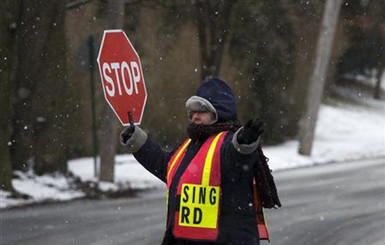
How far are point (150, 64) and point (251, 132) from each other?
18173 millimetres

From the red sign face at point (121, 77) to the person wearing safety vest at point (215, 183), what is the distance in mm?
646

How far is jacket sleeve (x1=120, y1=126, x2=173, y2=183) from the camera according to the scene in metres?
4.76

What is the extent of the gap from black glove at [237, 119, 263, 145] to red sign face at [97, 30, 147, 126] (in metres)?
1.11

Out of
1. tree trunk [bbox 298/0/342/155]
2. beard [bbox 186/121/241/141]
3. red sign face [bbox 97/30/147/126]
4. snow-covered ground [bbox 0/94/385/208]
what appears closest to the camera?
beard [bbox 186/121/241/141]

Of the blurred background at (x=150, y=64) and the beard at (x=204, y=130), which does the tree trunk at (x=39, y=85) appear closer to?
the blurred background at (x=150, y=64)

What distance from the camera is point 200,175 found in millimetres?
4277

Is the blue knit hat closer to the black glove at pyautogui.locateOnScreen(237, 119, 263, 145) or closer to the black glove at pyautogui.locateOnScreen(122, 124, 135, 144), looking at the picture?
the black glove at pyautogui.locateOnScreen(237, 119, 263, 145)

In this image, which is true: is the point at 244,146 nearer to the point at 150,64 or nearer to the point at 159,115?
the point at 150,64

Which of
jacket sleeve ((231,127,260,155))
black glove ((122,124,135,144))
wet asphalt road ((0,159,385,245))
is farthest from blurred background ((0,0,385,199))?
jacket sleeve ((231,127,260,155))

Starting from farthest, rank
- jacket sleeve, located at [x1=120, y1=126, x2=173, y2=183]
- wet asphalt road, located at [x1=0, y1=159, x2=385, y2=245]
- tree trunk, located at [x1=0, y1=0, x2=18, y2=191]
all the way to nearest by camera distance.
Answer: tree trunk, located at [x1=0, y1=0, x2=18, y2=191], wet asphalt road, located at [x1=0, y1=159, x2=385, y2=245], jacket sleeve, located at [x1=120, y1=126, x2=173, y2=183]

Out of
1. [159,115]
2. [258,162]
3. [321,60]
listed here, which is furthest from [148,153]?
[159,115]

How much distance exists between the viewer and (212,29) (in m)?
19.4

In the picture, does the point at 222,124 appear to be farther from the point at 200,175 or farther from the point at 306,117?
the point at 306,117

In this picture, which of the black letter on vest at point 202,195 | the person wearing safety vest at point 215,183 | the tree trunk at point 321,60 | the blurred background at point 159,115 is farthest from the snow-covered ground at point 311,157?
the black letter on vest at point 202,195
